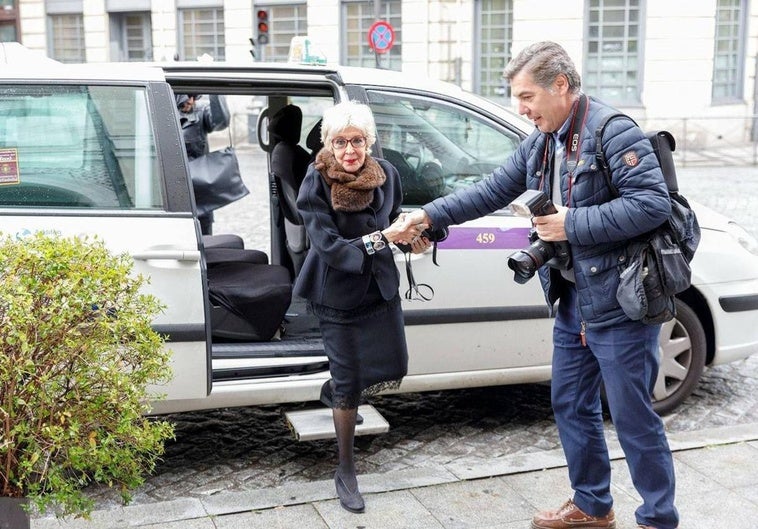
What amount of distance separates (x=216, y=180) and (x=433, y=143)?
2.44 metres

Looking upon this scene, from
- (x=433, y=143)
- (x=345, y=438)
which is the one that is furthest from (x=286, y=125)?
(x=345, y=438)

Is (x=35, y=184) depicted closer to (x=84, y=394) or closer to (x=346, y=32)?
(x=84, y=394)

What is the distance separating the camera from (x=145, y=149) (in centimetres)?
430

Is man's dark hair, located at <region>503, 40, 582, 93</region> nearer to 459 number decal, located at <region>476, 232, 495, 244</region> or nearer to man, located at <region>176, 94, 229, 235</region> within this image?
459 number decal, located at <region>476, 232, 495, 244</region>

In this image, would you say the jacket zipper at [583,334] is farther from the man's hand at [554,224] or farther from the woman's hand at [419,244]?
the woman's hand at [419,244]

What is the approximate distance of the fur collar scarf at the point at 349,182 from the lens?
156 inches

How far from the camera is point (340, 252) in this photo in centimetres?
392

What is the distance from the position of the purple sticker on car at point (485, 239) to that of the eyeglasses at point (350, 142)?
2.68 ft

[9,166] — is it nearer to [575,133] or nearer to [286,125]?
[286,125]

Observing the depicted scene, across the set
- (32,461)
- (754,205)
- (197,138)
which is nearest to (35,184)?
(32,461)

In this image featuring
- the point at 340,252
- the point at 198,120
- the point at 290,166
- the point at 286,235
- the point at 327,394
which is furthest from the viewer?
the point at 198,120

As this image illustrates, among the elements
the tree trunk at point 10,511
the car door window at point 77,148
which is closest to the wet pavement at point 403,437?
the tree trunk at point 10,511

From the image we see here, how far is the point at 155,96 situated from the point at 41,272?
1.62 m

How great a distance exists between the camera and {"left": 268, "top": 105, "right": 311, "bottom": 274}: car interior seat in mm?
5496
